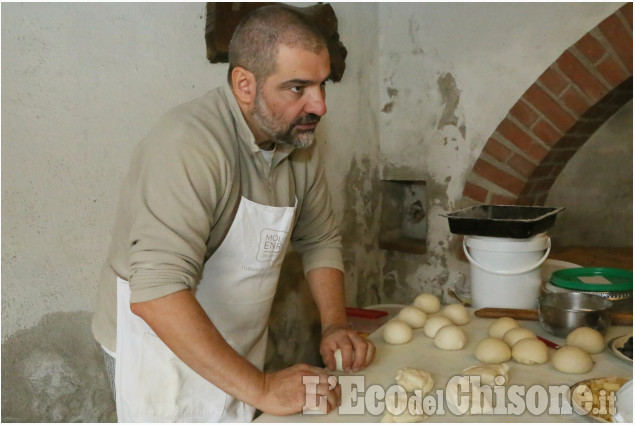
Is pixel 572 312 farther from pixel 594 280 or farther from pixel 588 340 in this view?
pixel 594 280

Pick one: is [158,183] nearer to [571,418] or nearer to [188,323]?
[188,323]

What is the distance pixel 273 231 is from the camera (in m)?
1.66

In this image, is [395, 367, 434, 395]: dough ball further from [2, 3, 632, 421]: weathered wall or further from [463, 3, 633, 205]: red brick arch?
[463, 3, 633, 205]: red brick arch

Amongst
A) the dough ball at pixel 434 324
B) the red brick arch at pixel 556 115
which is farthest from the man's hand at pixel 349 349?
the red brick arch at pixel 556 115

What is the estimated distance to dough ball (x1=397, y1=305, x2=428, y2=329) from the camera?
1.83 meters

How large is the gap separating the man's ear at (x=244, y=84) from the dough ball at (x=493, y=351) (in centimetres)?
87

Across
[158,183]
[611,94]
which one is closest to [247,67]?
[158,183]

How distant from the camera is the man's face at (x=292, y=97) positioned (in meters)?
1.50

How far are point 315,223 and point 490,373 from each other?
74cm

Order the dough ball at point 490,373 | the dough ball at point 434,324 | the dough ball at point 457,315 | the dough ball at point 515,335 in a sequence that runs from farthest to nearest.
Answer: the dough ball at point 457,315, the dough ball at point 434,324, the dough ball at point 515,335, the dough ball at point 490,373

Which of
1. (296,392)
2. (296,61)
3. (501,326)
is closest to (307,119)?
(296,61)

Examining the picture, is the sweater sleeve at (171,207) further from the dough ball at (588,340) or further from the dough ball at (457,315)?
the dough ball at (588,340)

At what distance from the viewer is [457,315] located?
1.84m

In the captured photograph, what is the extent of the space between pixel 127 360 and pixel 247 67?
0.82m
